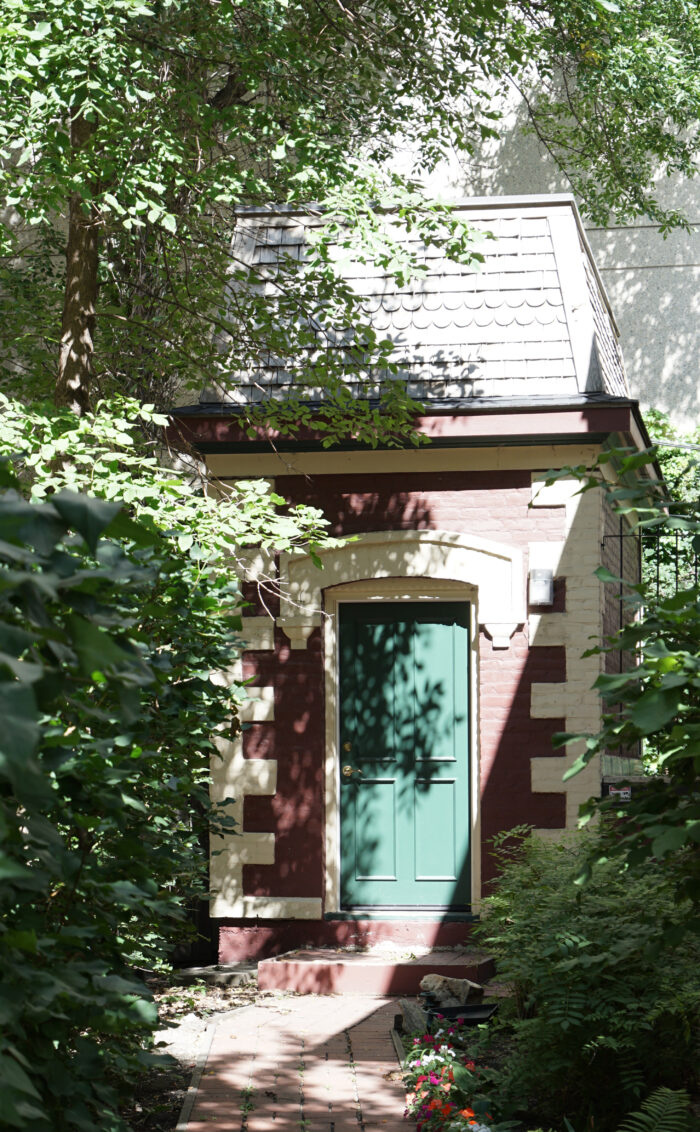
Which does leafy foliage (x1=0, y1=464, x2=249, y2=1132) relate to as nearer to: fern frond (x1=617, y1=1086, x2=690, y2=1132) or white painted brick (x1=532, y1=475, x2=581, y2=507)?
fern frond (x1=617, y1=1086, x2=690, y2=1132)

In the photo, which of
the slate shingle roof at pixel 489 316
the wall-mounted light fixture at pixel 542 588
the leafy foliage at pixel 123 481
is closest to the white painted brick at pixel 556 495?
the wall-mounted light fixture at pixel 542 588

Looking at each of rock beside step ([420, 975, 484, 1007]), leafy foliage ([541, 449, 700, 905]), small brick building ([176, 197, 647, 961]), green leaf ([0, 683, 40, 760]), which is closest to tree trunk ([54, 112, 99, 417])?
small brick building ([176, 197, 647, 961])

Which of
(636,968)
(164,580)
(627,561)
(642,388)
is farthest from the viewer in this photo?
(642,388)

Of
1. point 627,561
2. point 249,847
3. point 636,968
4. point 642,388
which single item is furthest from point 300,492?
point 642,388

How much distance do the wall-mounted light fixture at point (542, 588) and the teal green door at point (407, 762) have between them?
0.58 m

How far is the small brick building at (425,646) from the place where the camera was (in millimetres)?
8227

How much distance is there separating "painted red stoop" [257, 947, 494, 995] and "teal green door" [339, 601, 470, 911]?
69 cm

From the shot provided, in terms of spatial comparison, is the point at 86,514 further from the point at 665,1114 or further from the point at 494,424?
the point at 494,424

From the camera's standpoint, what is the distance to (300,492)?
8.73 meters

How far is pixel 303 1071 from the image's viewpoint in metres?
5.84

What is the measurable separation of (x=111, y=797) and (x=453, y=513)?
638 centimetres

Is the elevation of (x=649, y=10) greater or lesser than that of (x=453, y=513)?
greater

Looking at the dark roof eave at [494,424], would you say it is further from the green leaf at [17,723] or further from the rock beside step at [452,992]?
the green leaf at [17,723]

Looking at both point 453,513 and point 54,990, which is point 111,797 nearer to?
point 54,990
